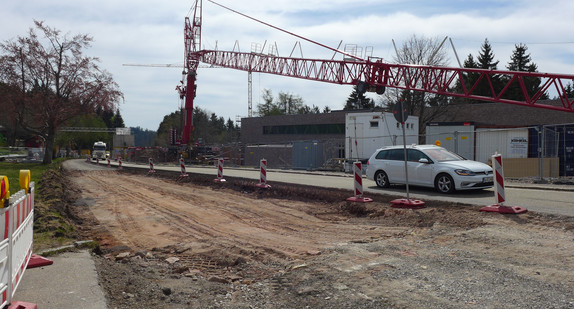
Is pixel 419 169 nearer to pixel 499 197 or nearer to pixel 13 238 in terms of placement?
pixel 499 197

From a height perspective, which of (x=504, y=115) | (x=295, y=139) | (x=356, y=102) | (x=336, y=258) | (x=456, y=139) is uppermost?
(x=356, y=102)

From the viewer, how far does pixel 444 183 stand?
13625 mm

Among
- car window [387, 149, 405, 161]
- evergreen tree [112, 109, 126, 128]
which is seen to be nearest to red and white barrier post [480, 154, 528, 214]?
car window [387, 149, 405, 161]

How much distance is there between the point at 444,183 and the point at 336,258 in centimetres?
832

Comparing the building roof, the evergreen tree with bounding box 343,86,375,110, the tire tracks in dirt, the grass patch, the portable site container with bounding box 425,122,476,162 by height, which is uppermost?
the evergreen tree with bounding box 343,86,375,110

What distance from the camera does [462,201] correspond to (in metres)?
11.8

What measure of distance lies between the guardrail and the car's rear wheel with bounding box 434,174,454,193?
11.3 m

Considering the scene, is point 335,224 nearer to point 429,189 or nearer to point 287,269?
point 287,269

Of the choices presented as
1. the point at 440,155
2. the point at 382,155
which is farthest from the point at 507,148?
the point at 440,155

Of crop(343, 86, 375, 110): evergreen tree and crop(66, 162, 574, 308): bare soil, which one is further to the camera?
crop(343, 86, 375, 110): evergreen tree

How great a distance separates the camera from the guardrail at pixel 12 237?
3953 millimetres

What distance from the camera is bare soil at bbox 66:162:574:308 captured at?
4855mm

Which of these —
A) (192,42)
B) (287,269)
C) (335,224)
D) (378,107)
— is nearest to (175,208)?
(335,224)

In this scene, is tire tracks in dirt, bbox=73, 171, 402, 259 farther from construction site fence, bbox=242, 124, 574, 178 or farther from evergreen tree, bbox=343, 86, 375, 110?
evergreen tree, bbox=343, 86, 375, 110
